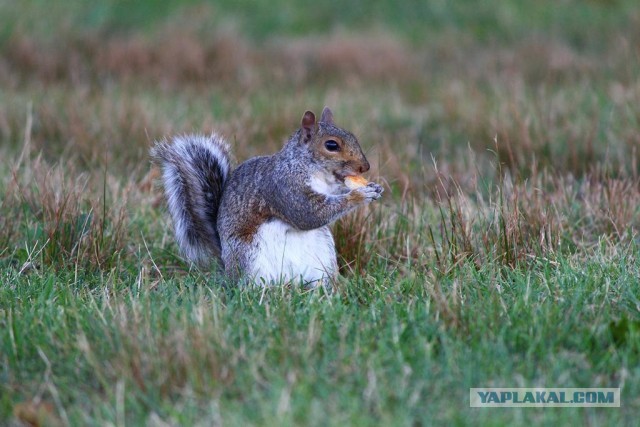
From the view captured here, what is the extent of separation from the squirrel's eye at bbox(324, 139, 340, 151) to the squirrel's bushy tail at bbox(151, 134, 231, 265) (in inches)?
20.5

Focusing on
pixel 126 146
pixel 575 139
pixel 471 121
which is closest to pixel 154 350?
pixel 126 146

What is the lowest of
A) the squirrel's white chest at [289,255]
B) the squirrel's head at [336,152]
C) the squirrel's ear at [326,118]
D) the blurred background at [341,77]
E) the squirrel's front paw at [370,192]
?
the blurred background at [341,77]

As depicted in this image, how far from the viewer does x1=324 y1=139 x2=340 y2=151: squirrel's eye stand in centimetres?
354

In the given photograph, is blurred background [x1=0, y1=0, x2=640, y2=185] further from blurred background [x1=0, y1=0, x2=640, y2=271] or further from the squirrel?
the squirrel

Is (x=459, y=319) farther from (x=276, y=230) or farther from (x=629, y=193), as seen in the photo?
(x=629, y=193)

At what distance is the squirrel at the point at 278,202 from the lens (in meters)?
3.49

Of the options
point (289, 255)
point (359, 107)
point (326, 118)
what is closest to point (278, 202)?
point (289, 255)

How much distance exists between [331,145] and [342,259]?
0.58 m

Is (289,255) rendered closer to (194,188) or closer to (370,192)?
(370,192)

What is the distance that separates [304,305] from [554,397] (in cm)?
102

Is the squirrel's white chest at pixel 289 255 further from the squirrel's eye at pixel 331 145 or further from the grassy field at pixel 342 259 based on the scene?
the squirrel's eye at pixel 331 145

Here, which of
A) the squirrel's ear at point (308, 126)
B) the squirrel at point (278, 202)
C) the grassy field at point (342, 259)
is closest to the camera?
→ the grassy field at point (342, 259)

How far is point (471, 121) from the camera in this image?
6250mm

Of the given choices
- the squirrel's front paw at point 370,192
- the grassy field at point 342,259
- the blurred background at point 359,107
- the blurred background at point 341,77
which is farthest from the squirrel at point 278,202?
the blurred background at point 341,77
